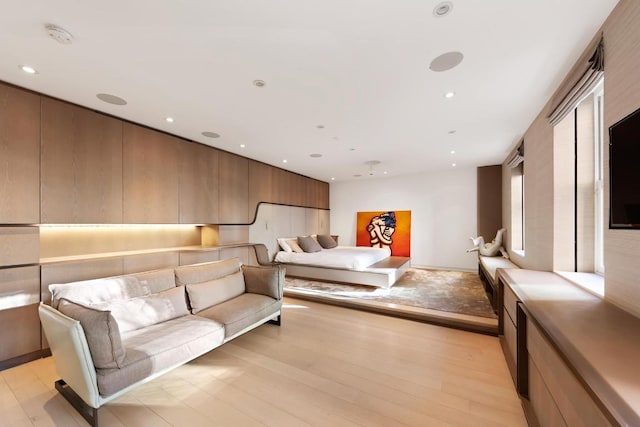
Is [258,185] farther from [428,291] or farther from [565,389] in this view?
[565,389]

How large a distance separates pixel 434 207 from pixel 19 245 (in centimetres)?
731

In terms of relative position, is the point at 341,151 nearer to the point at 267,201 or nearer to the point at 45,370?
the point at 267,201

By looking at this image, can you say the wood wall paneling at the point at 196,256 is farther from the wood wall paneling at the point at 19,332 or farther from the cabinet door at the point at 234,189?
the wood wall paneling at the point at 19,332

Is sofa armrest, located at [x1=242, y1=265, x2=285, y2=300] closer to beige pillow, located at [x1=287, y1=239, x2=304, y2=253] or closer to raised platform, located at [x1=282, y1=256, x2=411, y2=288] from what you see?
raised platform, located at [x1=282, y1=256, x2=411, y2=288]

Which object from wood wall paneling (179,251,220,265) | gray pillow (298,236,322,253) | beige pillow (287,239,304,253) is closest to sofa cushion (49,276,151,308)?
wood wall paneling (179,251,220,265)

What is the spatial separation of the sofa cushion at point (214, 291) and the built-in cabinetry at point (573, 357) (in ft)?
9.30

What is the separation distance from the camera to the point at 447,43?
5.90ft

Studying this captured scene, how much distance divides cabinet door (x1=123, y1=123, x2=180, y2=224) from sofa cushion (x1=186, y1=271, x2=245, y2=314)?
57.6 inches

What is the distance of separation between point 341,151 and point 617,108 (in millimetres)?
3485

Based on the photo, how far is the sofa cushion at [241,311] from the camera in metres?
2.45

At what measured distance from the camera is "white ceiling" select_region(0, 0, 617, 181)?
5.08 feet

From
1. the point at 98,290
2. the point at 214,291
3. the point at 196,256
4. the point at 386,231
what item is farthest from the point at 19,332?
the point at 386,231

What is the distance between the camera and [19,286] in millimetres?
2338

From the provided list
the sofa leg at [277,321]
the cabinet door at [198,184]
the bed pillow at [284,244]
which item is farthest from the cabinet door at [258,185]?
the sofa leg at [277,321]
